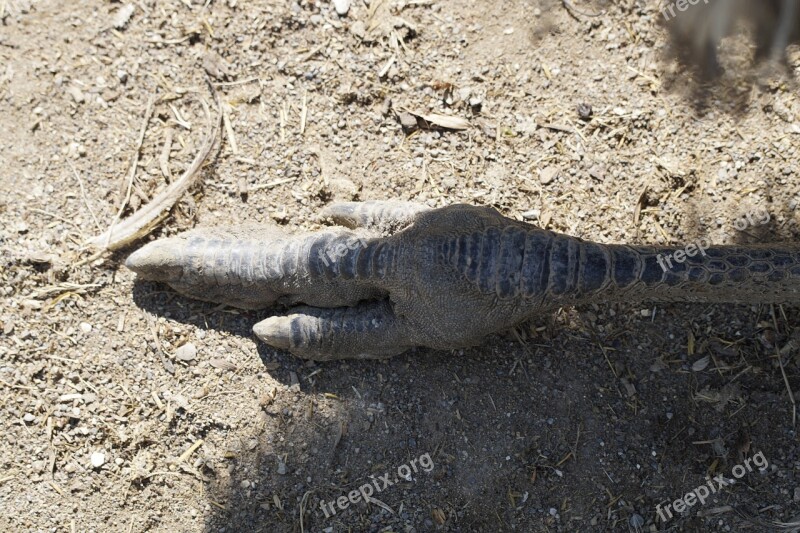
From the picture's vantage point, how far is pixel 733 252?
2.99 m

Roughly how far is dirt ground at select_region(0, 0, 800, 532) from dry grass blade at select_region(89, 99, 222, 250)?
59 mm

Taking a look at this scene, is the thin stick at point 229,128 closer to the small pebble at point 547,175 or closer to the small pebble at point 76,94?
the small pebble at point 76,94

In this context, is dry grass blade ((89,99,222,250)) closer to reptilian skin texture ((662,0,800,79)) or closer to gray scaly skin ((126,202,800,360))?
gray scaly skin ((126,202,800,360))

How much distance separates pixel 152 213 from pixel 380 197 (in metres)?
1.23

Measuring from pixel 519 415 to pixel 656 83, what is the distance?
6.49 ft

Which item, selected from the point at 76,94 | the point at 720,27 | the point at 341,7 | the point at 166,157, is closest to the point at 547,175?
the point at 720,27

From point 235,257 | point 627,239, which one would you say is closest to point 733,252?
point 627,239

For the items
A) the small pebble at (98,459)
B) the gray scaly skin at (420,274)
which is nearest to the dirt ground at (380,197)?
the small pebble at (98,459)

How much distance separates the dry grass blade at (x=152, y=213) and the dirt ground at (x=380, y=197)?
0.19ft

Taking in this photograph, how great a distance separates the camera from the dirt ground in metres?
3.39

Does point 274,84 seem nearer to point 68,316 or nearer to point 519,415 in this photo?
point 68,316

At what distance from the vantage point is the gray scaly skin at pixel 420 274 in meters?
3.02

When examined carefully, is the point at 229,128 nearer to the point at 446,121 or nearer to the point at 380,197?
the point at 380,197

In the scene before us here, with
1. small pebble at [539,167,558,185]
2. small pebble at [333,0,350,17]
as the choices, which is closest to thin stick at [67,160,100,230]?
small pebble at [333,0,350,17]
